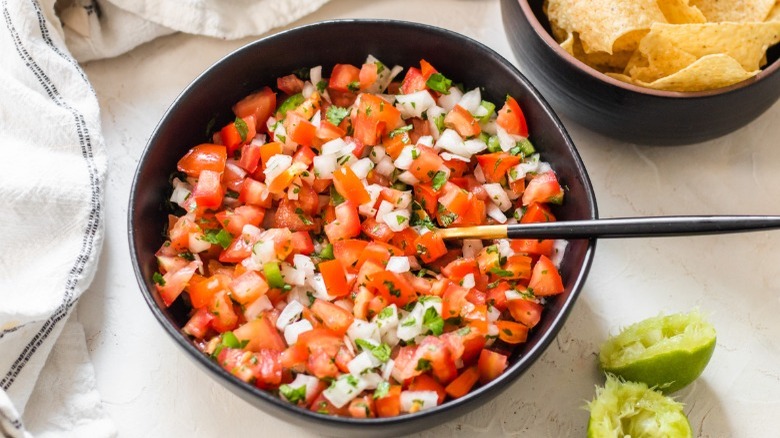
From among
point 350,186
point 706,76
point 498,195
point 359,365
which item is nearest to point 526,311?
point 498,195

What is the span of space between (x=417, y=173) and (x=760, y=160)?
1.13 meters

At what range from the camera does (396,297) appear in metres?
2.11

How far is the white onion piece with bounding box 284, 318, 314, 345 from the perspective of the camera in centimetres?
207

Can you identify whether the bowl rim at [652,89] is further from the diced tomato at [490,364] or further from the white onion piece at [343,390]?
the white onion piece at [343,390]

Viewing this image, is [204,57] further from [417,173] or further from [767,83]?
[767,83]

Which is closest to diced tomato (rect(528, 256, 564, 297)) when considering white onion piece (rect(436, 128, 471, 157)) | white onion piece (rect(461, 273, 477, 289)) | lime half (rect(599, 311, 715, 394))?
white onion piece (rect(461, 273, 477, 289))

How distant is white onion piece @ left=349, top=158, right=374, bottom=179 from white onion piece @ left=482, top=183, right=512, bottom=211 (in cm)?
32

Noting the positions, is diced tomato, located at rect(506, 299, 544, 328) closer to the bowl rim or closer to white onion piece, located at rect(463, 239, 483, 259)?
white onion piece, located at rect(463, 239, 483, 259)

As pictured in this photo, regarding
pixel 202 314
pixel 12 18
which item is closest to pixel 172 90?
pixel 12 18

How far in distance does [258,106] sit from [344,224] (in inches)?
18.0

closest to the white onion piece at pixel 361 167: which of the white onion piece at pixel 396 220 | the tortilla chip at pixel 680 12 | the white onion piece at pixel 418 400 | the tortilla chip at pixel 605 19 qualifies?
the white onion piece at pixel 396 220

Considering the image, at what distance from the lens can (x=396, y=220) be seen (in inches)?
86.1

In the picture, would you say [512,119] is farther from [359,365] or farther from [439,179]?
[359,365]

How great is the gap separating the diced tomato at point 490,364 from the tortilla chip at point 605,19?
0.90 m
